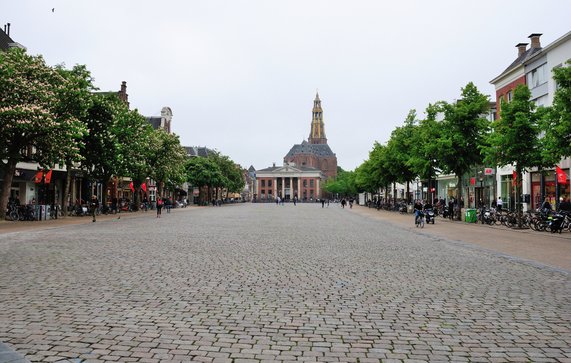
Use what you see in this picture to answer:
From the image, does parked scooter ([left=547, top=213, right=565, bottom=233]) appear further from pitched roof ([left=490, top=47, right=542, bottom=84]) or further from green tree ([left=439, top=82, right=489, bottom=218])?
pitched roof ([left=490, top=47, right=542, bottom=84])

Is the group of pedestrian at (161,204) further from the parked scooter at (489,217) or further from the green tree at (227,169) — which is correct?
the green tree at (227,169)

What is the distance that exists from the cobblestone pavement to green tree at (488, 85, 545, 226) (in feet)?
52.7

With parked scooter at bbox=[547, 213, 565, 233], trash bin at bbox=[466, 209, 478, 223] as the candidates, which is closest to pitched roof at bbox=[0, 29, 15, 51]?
trash bin at bbox=[466, 209, 478, 223]

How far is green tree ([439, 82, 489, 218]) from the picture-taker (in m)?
34.8

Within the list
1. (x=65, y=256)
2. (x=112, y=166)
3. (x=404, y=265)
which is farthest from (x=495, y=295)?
(x=112, y=166)

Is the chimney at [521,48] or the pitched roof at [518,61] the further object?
the chimney at [521,48]

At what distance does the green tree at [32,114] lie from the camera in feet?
91.4

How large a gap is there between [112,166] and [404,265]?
104 ft

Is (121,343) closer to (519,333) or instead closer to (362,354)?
(362,354)

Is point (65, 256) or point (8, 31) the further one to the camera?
point (8, 31)

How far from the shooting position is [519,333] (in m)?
6.16

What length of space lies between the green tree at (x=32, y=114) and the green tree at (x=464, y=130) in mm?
24589

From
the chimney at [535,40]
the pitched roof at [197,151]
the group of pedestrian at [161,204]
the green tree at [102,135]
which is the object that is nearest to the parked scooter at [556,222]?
the chimney at [535,40]

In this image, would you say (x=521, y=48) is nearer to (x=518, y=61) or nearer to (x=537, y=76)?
(x=518, y=61)
